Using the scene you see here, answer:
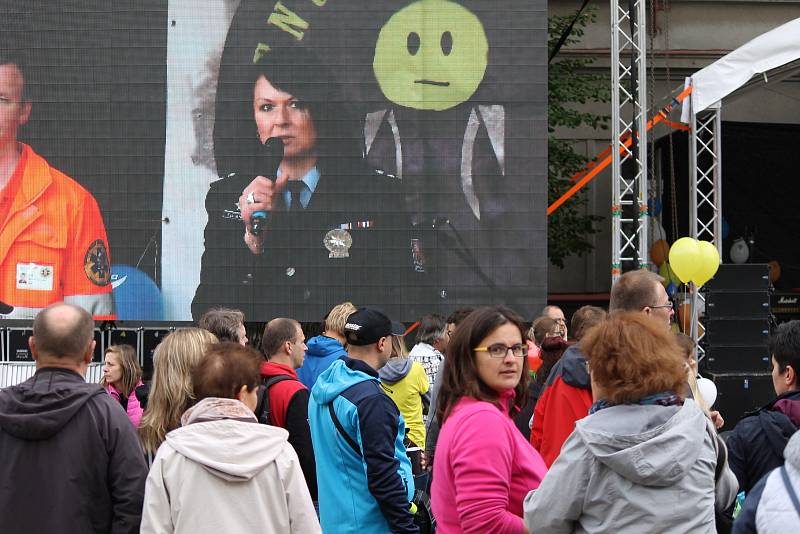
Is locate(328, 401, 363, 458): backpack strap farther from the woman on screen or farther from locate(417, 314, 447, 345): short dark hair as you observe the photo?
the woman on screen

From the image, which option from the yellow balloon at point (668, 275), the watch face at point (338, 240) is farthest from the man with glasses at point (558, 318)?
the yellow balloon at point (668, 275)

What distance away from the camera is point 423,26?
952 cm

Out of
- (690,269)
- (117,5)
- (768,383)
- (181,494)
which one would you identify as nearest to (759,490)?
(181,494)

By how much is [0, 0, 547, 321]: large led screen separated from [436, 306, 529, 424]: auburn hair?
21.4ft

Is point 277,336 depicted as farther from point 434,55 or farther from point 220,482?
point 434,55

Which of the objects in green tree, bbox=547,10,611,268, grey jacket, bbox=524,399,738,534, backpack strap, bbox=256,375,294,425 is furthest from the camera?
green tree, bbox=547,10,611,268

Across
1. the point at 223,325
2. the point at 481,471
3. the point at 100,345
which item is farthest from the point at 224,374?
the point at 100,345

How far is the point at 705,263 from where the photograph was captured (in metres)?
9.23

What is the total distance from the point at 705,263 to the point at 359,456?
6.33 meters

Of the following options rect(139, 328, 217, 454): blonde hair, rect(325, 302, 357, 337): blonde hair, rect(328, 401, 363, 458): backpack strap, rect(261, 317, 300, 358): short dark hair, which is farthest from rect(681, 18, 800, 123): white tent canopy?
rect(139, 328, 217, 454): blonde hair

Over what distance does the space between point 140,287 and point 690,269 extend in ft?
17.7

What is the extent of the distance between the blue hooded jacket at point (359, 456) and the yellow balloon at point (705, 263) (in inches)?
237

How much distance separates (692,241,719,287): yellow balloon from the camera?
921cm

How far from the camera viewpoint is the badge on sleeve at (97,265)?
9.66m
